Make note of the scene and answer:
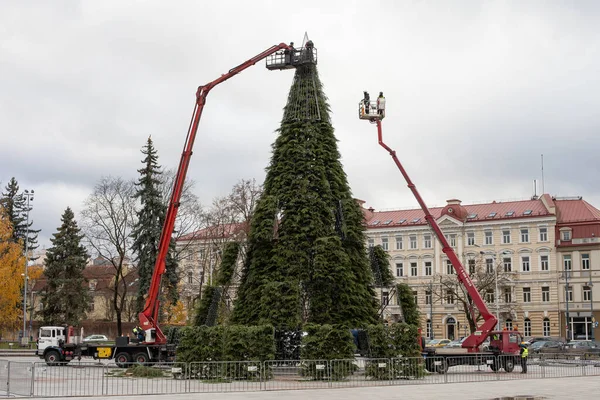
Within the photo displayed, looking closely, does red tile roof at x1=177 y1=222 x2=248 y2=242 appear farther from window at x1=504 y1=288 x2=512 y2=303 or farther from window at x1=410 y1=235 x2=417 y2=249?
window at x1=504 y1=288 x2=512 y2=303

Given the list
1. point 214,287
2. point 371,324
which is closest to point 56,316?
point 214,287

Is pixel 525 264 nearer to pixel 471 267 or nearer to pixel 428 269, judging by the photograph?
pixel 471 267

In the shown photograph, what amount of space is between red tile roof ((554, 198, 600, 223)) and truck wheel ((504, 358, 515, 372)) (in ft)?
139

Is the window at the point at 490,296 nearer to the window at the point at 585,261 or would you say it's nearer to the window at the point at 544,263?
the window at the point at 544,263

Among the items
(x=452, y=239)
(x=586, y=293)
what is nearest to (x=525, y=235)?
(x=452, y=239)

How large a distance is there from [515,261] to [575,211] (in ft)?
25.4

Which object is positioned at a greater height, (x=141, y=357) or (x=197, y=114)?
(x=197, y=114)

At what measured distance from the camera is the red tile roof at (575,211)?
7294 cm

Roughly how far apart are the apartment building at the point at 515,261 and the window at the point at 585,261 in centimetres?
10

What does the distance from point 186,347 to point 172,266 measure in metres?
28.6

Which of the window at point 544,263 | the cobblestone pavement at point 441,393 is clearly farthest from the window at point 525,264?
the cobblestone pavement at point 441,393

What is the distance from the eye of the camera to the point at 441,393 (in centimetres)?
2225

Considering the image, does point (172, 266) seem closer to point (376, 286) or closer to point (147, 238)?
point (147, 238)

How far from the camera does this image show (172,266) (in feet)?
184
